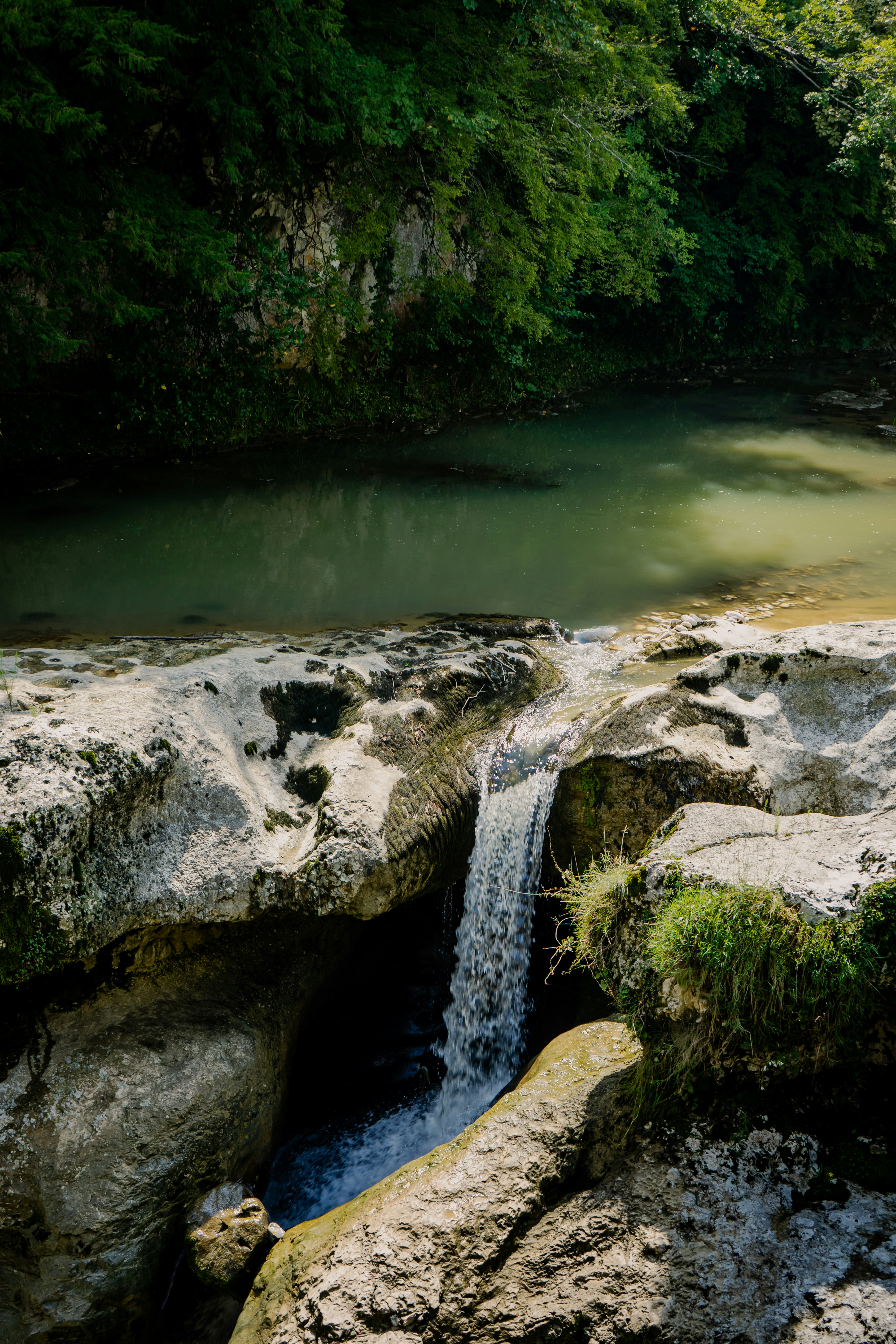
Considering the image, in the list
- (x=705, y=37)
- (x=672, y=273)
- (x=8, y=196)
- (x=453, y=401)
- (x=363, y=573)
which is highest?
(x=705, y=37)

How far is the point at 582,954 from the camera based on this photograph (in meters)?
3.45

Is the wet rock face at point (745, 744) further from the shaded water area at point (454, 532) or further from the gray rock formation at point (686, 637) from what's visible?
the shaded water area at point (454, 532)

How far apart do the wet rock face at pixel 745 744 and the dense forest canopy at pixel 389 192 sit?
Result: 6168mm

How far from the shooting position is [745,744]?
458 cm

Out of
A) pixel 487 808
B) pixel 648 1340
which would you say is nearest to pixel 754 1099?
pixel 648 1340

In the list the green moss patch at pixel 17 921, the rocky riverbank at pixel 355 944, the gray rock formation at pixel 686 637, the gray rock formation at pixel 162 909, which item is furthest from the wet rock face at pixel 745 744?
the green moss patch at pixel 17 921

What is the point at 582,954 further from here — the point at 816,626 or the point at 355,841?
the point at 816,626

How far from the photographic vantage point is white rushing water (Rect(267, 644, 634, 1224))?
13.6 ft

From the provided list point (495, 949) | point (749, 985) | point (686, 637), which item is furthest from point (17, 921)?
point (686, 637)

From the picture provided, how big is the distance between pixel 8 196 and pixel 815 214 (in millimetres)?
16820

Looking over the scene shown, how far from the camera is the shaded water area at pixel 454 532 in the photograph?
24.5 ft

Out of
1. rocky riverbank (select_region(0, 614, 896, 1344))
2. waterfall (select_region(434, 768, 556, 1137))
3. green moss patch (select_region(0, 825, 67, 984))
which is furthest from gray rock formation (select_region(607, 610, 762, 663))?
green moss patch (select_region(0, 825, 67, 984))

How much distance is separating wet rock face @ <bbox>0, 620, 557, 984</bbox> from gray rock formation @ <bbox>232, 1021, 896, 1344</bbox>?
4.04ft

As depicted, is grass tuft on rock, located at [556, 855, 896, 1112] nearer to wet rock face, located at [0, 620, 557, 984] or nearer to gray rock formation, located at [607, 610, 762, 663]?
wet rock face, located at [0, 620, 557, 984]
